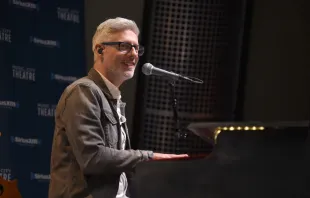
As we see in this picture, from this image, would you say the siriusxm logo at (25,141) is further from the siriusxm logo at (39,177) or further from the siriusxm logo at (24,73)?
the siriusxm logo at (24,73)

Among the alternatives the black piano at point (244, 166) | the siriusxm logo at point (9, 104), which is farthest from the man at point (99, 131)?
the siriusxm logo at point (9, 104)

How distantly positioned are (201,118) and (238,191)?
2.88 m

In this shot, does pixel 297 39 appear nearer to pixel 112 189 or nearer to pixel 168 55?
pixel 168 55

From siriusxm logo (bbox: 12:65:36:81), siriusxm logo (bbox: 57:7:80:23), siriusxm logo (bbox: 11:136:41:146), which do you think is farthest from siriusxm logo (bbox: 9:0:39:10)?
siriusxm logo (bbox: 11:136:41:146)

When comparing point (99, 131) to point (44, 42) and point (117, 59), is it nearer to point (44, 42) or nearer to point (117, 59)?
point (117, 59)

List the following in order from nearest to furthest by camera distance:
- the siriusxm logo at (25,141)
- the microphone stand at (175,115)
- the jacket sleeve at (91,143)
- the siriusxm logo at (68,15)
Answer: the jacket sleeve at (91,143) → the microphone stand at (175,115) → the siriusxm logo at (25,141) → the siriusxm logo at (68,15)

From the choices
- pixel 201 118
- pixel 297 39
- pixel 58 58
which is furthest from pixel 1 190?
pixel 297 39

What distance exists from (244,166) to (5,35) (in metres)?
2.68

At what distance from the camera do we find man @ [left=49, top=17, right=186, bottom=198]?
9.11ft

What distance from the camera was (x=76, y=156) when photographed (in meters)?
2.81

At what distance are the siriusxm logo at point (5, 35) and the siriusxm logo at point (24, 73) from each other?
0.20 m

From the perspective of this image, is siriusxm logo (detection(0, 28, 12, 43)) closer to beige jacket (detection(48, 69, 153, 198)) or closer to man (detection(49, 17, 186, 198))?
man (detection(49, 17, 186, 198))

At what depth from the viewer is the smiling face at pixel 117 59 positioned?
10.2 ft

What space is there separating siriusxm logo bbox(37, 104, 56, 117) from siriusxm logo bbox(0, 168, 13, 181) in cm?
51
